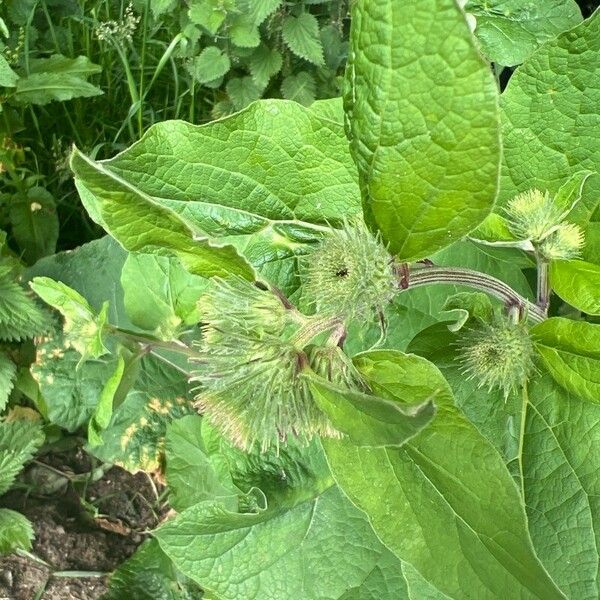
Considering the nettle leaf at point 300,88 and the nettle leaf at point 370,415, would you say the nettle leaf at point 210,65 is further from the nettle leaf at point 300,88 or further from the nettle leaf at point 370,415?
the nettle leaf at point 370,415

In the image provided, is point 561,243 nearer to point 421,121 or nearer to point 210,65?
point 421,121

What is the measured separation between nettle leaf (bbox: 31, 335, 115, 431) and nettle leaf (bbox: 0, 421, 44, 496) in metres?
0.07

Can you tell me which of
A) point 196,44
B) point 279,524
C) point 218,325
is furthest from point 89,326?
point 196,44

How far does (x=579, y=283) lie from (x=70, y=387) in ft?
3.96

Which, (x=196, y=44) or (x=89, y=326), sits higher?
(x=196, y=44)

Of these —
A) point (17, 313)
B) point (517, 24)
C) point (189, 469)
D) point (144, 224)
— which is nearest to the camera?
point (144, 224)

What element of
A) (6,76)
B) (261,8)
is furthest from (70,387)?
(261,8)

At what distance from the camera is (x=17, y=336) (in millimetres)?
1707

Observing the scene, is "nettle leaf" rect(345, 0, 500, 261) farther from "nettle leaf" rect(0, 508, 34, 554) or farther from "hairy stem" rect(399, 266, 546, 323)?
"nettle leaf" rect(0, 508, 34, 554)

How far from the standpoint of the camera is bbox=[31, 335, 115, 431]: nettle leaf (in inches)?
69.7

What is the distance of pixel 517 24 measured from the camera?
1.37 metres

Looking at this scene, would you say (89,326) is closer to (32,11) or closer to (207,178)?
(207,178)

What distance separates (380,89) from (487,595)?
0.48 metres

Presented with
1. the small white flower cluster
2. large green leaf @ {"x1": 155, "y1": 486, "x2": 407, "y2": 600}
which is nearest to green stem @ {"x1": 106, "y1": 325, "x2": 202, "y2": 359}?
large green leaf @ {"x1": 155, "y1": 486, "x2": 407, "y2": 600}
